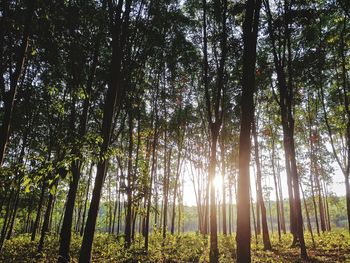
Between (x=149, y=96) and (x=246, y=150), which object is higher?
(x=149, y=96)

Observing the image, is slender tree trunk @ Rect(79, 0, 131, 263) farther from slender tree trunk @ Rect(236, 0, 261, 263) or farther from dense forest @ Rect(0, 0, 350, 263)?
slender tree trunk @ Rect(236, 0, 261, 263)

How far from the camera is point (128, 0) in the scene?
779 cm

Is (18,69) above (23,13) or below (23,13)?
below

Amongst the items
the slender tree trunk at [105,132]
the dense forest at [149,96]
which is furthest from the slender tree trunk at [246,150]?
the slender tree trunk at [105,132]

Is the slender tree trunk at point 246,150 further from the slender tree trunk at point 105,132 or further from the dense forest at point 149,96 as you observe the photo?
the slender tree trunk at point 105,132

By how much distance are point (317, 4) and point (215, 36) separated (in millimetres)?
5803

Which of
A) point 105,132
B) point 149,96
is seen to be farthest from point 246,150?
point 149,96

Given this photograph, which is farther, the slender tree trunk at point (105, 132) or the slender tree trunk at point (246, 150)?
the slender tree trunk at point (105, 132)

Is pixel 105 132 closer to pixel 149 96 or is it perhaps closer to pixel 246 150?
pixel 246 150

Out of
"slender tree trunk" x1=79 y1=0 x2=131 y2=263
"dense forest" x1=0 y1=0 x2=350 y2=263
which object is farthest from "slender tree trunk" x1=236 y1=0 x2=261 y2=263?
"slender tree trunk" x1=79 y1=0 x2=131 y2=263

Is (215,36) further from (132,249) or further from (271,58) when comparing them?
(132,249)

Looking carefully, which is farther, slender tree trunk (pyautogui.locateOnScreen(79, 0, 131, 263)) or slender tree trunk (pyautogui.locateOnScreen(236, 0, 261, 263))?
slender tree trunk (pyautogui.locateOnScreen(79, 0, 131, 263))

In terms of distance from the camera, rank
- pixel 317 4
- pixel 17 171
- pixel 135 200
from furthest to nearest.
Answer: pixel 317 4 < pixel 135 200 < pixel 17 171

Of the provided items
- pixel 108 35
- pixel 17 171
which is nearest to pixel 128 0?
pixel 108 35
